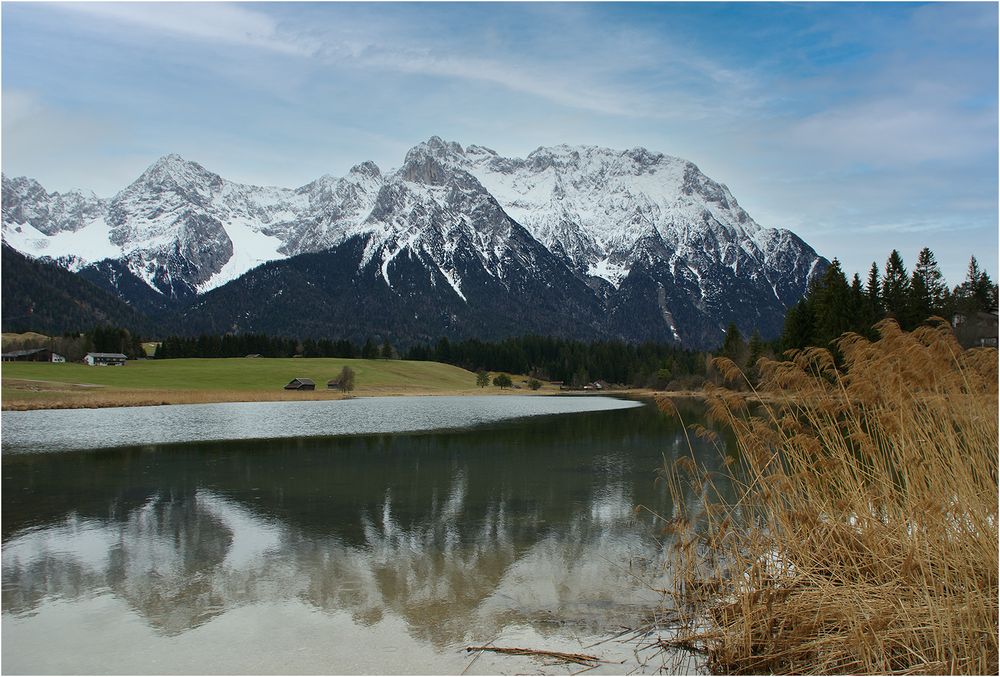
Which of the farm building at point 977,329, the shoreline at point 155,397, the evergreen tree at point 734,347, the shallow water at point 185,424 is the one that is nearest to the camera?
the shallow water at point 185,424

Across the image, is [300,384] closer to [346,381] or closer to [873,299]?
[346,381]

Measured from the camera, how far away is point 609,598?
10898 millimetres

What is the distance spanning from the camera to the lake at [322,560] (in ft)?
29.9

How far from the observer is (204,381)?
95312mm

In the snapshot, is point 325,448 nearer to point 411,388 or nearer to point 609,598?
point 609,598

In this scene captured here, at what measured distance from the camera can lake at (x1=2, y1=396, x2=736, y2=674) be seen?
910cm

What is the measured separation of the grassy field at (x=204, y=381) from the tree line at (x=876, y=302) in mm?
55629

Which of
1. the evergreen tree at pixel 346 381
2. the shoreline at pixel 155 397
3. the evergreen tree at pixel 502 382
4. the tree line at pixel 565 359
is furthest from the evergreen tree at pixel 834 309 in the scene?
the tree line at pixel 565 359

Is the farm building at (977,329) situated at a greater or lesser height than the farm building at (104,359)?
greater

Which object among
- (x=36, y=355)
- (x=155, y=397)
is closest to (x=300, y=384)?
(x=155, y=397)

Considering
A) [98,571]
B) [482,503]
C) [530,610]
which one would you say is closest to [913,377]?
[530,610]

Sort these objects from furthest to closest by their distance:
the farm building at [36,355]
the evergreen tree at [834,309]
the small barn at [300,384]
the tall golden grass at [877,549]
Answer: the farm building at [36,355]
the small barn at [300,384]
the evergreen tree at [834,309]
the tall golden grass at [877,549]

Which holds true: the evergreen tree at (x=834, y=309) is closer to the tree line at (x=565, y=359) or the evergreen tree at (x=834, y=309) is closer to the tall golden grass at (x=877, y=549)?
the tall golden grass at (x=877, y=549)

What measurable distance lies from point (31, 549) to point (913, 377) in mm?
16095
